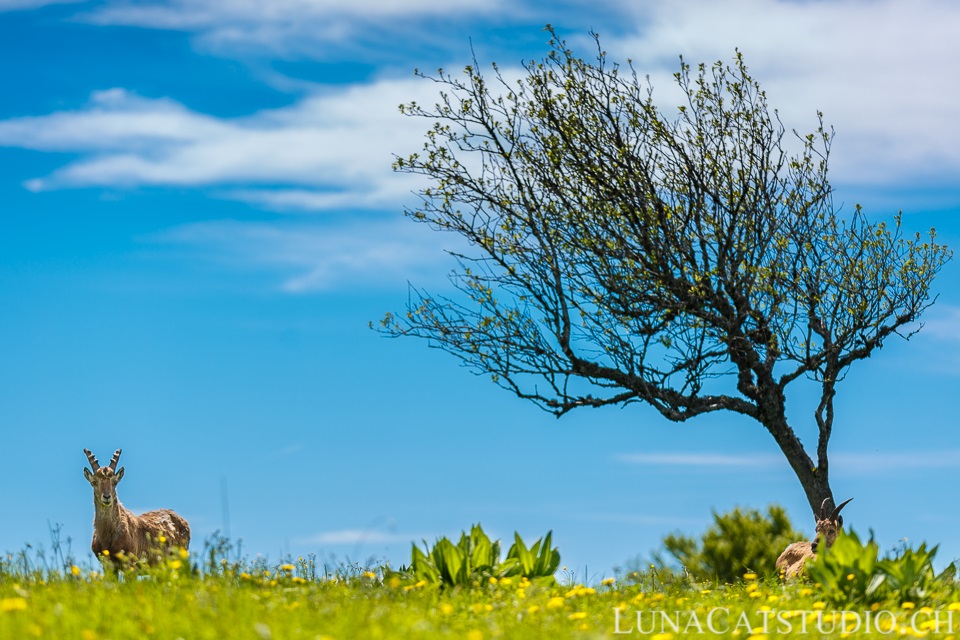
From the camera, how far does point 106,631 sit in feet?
23.2

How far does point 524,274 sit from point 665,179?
3.03 meters

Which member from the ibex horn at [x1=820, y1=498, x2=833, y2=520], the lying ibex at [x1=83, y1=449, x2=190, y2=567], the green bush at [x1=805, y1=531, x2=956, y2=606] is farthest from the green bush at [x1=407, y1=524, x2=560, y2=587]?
the ibex horn at [x1=820, y1=498, x2=833, y2=520]

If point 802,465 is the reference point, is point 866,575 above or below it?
below

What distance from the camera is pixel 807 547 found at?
1481 centimetres

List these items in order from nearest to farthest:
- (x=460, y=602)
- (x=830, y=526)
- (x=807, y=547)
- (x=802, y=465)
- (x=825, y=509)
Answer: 1. (x=460, y=602)
2. (x=807, y=547)
3. (x=830, y=526)
4. (x=825, y=509)
5. (x=802, y=465)

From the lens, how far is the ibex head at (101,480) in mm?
13492

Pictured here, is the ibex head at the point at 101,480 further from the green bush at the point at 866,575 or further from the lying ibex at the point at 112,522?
the green bush at the point at 866,575

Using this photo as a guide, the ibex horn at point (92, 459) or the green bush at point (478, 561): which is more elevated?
the ibex horn at point (92, 459)

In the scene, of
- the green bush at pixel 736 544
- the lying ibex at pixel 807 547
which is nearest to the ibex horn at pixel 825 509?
the lying ibex at pixel 807 547

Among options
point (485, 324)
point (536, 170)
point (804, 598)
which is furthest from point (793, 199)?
point (804, 598)

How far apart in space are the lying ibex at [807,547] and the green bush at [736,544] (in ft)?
16.3

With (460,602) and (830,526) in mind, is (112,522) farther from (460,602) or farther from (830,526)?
(830,526)

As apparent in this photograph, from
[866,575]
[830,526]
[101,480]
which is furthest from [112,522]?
[830,526]

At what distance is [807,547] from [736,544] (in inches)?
241
